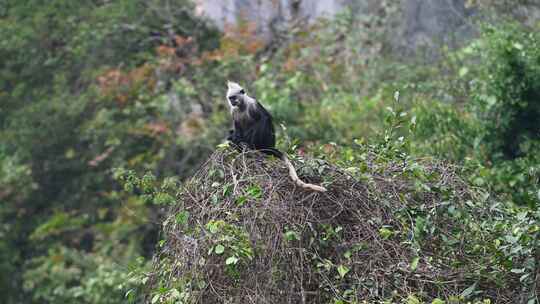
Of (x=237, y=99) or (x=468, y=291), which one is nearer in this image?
(x=468, y=291)

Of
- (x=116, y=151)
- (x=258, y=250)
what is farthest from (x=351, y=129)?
(x=258, y=250)

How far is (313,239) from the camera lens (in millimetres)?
5293

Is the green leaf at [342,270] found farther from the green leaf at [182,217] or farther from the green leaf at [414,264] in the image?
the green leaf at [182,217]

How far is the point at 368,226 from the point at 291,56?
8.71m

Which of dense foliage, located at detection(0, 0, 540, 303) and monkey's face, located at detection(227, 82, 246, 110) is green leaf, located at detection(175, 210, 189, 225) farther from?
dense foliage, located at detection(0, 0, 540, 303)

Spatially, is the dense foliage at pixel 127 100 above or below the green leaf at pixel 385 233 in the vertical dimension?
below

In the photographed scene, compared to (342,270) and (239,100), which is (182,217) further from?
(239,100)

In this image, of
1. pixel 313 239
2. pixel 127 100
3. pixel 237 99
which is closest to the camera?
pixel 313 239

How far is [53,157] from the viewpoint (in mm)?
14750

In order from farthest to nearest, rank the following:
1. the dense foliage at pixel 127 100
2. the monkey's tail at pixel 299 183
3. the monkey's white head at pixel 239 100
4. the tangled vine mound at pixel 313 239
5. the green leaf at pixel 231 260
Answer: the dense foliage at pixel 127 100 → the monkey's white head at pixel 239 100 → the monkey's tail at pixel 299 183 → the tangled vine mound at pixel 313 239 → the green leaf at pixel 231 260

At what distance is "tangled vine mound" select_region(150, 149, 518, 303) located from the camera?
17.1 ft

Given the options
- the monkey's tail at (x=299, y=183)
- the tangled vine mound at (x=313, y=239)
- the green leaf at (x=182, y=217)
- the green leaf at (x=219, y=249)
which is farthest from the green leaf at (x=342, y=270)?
the green leaf at (x=182, y=217)

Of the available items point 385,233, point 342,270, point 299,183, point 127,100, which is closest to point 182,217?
point 299,183

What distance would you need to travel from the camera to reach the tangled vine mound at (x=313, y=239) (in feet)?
17.1
